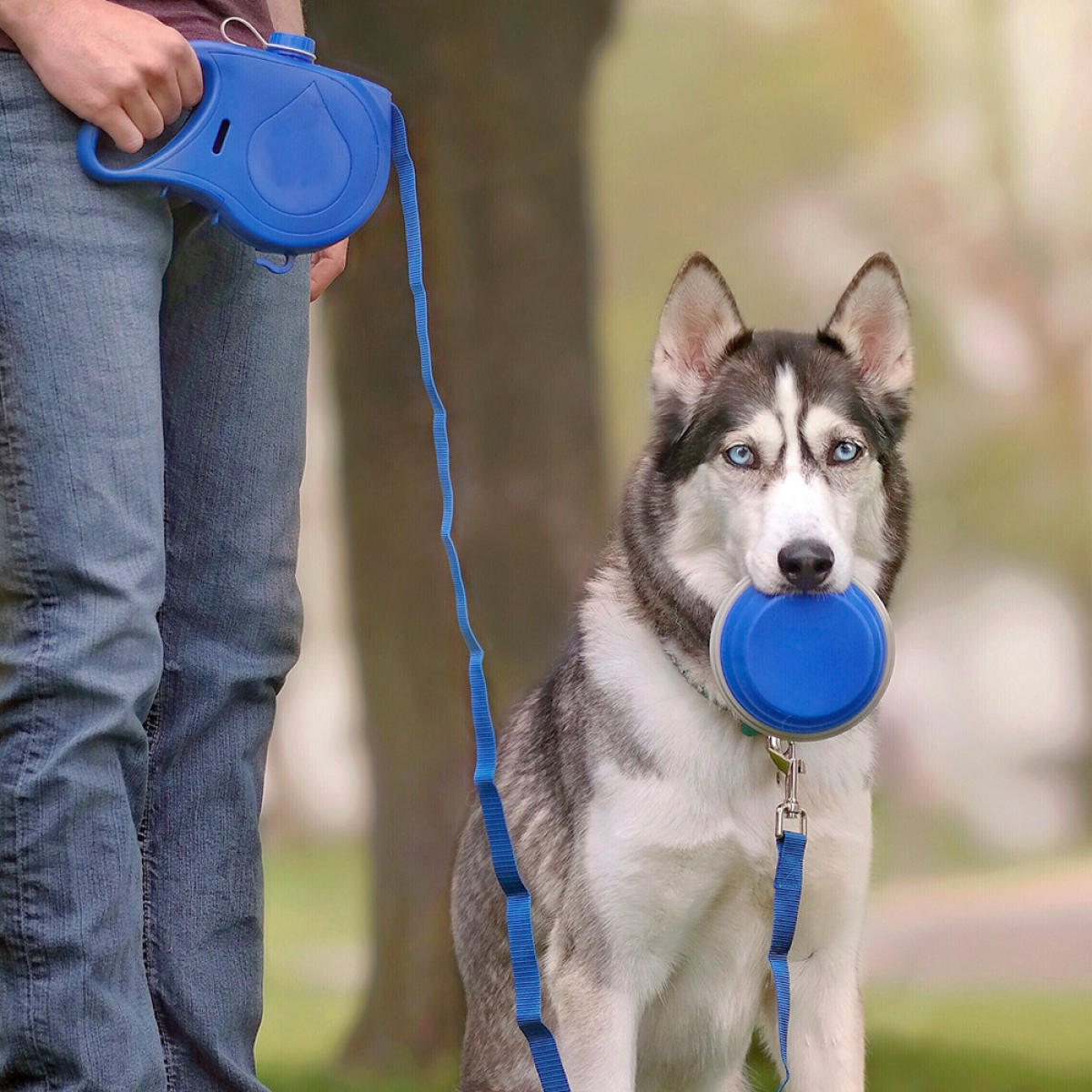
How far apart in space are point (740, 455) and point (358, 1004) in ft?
5.70

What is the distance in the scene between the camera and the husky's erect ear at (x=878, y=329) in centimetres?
206

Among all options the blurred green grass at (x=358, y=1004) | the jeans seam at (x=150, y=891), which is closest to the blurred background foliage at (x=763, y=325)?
the blurred green grass at (x=358, y=1004)

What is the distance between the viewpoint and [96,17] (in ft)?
4.53

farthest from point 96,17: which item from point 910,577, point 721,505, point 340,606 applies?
point 910,577

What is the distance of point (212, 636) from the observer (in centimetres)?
164

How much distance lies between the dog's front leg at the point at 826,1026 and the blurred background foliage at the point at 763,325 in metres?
0.94

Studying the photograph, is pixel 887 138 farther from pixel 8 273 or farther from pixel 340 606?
pixel 8 273

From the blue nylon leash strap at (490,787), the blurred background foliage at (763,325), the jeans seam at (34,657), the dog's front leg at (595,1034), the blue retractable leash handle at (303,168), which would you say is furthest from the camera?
the blurred background foliage at (763,325)

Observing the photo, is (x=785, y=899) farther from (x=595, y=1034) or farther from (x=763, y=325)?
(x=763, y=325)

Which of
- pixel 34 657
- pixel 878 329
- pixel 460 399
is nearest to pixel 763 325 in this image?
pixel 460 399

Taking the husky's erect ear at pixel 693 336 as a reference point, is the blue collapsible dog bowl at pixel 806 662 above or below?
below

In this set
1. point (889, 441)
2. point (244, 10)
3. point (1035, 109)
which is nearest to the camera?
point (244, 10)

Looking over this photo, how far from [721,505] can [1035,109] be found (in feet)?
5.16

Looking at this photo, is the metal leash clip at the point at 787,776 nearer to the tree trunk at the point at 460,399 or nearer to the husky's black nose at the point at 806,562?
the husky's black nose at the point at 806,562
